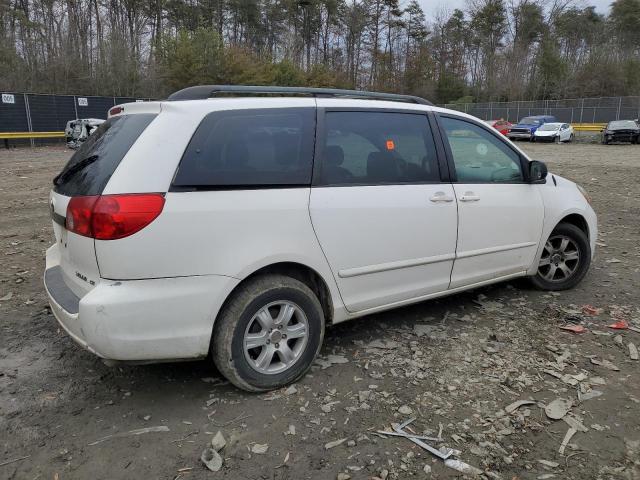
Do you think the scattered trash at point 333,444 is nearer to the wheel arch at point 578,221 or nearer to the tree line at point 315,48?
the wheel arch at point 578,221

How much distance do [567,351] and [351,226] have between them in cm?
188

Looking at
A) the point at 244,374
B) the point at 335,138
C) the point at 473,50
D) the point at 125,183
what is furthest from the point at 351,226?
the point at 473,50

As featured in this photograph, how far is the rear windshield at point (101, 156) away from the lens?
294 cm

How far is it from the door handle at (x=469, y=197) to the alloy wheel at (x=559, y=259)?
4.04 feet

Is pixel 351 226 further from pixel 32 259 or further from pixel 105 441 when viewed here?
pixel 32 259

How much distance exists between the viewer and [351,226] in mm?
3447

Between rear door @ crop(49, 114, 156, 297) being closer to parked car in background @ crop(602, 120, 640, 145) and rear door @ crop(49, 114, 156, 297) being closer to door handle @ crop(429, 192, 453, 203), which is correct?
door handle @ crop(429, 192, 453, 203)

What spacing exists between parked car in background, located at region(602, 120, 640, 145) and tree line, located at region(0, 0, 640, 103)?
70.8ft

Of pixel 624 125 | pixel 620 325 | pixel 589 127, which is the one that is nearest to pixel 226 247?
pixel 620 325

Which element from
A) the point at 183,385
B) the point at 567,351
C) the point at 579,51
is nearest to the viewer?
the point at 183,385

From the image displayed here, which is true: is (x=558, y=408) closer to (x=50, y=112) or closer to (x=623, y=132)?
(x=50, y=112)

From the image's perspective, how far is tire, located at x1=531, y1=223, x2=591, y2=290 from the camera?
5.00 metres

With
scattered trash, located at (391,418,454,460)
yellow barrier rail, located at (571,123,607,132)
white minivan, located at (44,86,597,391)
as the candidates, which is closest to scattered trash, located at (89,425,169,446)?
white minivan, located at (44,86,597,391)

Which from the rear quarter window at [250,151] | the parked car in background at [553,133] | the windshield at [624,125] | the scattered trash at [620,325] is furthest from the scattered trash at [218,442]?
the parked car in background at [553,133]
